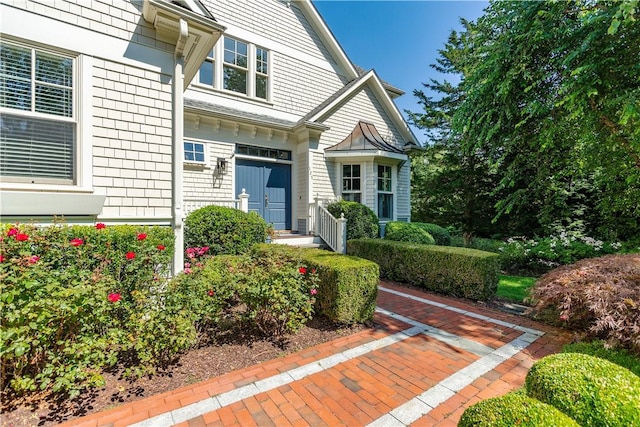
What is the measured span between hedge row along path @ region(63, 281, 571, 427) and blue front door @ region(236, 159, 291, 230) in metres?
6.19

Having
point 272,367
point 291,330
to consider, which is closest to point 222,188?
point 291,330

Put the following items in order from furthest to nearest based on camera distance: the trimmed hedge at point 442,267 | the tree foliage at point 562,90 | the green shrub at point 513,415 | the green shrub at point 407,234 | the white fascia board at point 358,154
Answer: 1. the white fascia board at point 358,154
2. the green shrub at point 407,234
3. the trimmed hedge at point 442,267
4. the tree foliage at point 562,90
5. the green shrub at point 513,415

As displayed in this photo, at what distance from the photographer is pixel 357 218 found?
30.7 ft

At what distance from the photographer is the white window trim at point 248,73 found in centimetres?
898

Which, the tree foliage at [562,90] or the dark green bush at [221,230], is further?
the dark green bush at [221,230]

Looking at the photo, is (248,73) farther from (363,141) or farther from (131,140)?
(131,140)

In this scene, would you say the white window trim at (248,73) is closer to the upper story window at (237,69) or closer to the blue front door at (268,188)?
the upper story window at (237,69)

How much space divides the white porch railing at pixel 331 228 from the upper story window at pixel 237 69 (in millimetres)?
4516

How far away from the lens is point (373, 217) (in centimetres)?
981

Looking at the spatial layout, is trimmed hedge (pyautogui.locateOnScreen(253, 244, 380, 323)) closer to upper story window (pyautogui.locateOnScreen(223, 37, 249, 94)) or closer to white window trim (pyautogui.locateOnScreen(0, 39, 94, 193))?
white window trim (pyautogui.locateOnScreen(0, 39, 94, 193))

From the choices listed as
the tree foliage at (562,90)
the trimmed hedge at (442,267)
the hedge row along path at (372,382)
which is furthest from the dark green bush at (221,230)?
the tree foliage at (562,90)

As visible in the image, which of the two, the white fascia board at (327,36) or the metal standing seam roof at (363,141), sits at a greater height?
the white fascia board at (327,36)

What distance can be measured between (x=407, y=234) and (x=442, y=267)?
397 cm

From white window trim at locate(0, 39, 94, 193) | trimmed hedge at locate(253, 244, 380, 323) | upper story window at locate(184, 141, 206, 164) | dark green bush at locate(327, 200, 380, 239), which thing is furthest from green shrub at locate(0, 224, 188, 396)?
dark green bush at locate(327, 200, 380, 239)
